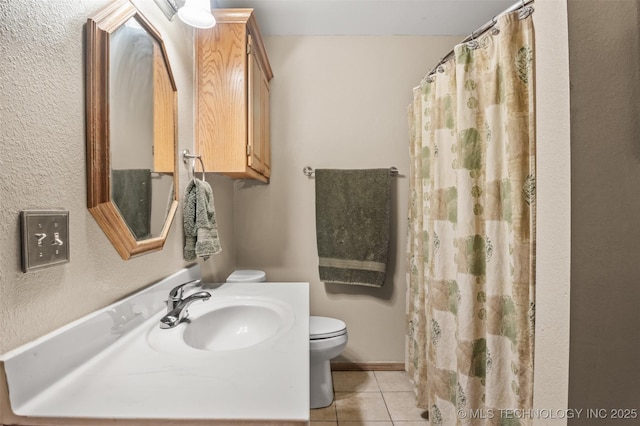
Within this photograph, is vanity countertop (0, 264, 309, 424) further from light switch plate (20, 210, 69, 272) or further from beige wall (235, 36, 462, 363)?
beige wall (235, 36, 462, 363)

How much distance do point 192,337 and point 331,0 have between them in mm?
1956

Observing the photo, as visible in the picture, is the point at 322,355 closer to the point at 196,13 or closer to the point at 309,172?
the point at 309,172

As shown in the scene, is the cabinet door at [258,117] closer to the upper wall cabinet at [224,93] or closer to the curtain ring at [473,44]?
the upper wall cabinet at [224,93]

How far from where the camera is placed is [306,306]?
1.15 m

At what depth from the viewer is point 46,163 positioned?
646 millimetres

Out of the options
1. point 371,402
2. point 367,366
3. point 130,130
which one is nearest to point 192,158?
point 130,130

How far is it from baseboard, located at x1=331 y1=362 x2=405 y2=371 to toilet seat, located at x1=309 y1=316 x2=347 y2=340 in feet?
1.58

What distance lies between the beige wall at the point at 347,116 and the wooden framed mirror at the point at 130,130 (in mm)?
1012

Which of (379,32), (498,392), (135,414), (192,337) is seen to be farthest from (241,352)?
(379,32)

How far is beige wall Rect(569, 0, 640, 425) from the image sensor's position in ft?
1.93

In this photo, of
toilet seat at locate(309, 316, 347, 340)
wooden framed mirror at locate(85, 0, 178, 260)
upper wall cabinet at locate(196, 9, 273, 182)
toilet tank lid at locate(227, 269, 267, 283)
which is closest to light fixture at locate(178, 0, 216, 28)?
wooden framed mirror at locate(85, 0, 178, 260)

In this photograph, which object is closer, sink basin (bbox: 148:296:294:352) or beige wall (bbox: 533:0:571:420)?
beige wall (bbox: 533:0:571:420)

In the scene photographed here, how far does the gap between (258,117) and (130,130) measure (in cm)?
86

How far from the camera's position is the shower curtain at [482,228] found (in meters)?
0.99
